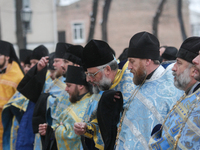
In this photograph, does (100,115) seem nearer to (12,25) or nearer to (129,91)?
(129,91)

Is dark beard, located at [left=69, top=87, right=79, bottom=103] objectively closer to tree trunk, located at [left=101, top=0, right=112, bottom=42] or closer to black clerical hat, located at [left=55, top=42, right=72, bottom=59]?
black clerical hat, located at [left=55, top=42, right=72, bottom=59]

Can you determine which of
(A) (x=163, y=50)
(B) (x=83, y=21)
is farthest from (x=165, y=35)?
(A) (x=163, y=50)

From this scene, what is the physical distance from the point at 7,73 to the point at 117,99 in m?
3.54

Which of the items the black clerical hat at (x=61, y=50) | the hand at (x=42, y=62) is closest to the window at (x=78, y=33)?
the hand at (x=42, y=62)

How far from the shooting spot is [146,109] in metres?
2.92

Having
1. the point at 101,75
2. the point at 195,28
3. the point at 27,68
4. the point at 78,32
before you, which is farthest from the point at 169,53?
the point at 195,28

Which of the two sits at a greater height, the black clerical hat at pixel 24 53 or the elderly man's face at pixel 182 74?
the elderly man's face at pixel 182 74

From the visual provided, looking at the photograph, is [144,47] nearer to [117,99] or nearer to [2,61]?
[117,99]

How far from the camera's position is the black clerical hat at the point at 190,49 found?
8.21 ft

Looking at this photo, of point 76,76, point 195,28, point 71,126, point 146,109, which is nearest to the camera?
point 146,109

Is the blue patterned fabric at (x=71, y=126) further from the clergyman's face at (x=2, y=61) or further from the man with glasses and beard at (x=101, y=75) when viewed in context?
the clergyman's face at (x=2, y=61)

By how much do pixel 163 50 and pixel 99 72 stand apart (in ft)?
6.92

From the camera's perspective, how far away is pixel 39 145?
5.02 meters

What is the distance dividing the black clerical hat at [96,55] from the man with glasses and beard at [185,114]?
101cm
